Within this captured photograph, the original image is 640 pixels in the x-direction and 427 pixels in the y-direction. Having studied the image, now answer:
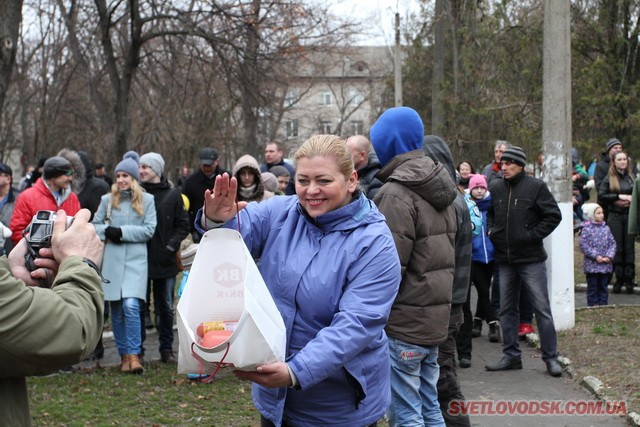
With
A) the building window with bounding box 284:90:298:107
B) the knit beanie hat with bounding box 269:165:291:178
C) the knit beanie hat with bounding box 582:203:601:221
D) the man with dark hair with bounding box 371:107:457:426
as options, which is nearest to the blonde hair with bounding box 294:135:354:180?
the man with dark hair with bounding box 371:107:457:426

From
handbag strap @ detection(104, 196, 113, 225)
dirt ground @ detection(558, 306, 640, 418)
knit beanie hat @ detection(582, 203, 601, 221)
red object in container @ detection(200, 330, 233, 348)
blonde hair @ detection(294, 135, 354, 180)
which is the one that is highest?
blonde hair @ detection(294, 135, 354, 180)

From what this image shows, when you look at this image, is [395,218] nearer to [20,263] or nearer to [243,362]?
[243,362]

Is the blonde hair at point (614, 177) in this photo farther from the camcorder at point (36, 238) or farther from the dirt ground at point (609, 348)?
the camcorder at point (36, 238)

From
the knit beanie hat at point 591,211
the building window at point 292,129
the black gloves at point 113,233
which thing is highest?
the building window at point 292,129

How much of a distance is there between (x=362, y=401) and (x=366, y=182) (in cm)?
354

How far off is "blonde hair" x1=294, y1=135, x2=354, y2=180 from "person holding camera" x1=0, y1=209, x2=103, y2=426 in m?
1.08

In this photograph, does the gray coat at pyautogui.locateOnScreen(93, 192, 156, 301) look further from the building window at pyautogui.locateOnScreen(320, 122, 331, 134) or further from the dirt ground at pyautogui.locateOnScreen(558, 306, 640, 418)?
the building window at pyautogui.locateOnScreen(320, 122, 331, 134)

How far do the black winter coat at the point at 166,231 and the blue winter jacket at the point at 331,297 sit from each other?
529 centimetres

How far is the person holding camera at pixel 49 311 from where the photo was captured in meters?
2.33

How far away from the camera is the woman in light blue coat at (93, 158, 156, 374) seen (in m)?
8.37

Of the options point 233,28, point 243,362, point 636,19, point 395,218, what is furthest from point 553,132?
point 636,19

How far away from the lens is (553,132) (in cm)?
1001

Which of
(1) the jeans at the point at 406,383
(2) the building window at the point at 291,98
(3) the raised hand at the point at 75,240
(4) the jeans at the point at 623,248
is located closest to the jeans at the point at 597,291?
(4) the jeans at the point at 623,248

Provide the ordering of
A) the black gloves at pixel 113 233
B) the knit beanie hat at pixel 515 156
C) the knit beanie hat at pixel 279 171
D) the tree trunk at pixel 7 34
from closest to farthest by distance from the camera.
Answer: the knit beanie hat at pixel 515 156, the black gloves at pixel 113 233, the knit beanie hat at pixel 279 171, the tree trunk at pixel 7 34
